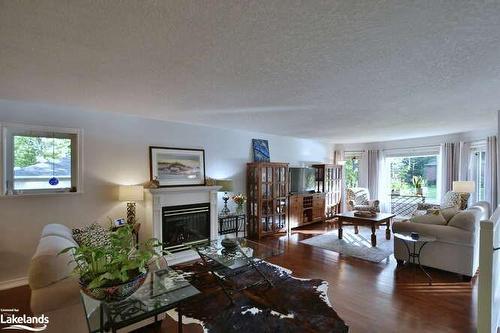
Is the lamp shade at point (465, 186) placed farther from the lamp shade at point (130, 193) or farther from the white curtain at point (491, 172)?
the lamp shade at point (130, 193)

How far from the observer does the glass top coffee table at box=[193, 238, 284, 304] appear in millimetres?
2883

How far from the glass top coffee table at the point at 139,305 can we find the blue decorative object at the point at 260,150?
12.7 feet

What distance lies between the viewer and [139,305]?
5.28ft

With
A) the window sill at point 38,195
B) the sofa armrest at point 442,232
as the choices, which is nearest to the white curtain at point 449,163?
the sofa armrest at point 442,232

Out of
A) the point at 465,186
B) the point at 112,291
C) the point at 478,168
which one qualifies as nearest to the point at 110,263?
the point at 112,291

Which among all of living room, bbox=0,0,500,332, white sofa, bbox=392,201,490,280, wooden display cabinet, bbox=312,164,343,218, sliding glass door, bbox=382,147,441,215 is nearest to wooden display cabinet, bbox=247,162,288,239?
living room, bbox=0,0,500,332

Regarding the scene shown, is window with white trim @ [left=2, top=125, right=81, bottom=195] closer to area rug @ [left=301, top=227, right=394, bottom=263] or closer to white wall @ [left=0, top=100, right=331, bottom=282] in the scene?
white wall @ [left=0, top=100, right=331, bottom=282]

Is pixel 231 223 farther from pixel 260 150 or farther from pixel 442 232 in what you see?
pixel 442 232

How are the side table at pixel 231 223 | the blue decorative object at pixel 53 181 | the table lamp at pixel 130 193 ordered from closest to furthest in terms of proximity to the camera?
the blue decorative object at pixel 53 181 → the table lamp at pixel 130 193 → the side table at pixel 231 223

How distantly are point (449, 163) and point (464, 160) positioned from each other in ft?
0.95

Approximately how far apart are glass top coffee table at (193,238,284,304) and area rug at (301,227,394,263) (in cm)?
174

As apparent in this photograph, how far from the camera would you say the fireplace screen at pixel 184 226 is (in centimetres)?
396

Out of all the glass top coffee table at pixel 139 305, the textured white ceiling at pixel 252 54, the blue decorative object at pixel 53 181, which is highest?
the textured white ceiling at pixel 252 54

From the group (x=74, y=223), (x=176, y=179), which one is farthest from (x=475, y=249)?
(x=74, y=223)
